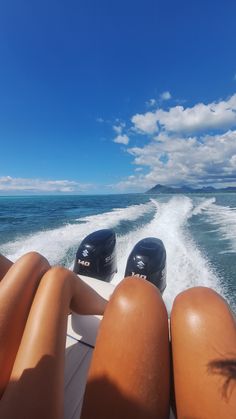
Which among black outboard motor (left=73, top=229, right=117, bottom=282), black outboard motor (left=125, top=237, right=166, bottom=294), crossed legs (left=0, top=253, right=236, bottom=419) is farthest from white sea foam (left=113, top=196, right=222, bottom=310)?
crossed legs (left=0, top=253, right=236, bottom=419)

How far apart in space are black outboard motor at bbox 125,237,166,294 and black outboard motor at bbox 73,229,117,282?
0.93 feet

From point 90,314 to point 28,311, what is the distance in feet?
1.51

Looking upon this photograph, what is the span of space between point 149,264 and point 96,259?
0.59 meters

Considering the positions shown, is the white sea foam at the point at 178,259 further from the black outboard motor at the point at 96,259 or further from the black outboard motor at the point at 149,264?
the black outboard motor at the point at 149,264

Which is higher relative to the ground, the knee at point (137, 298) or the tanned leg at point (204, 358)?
the knee at point (137, 298)

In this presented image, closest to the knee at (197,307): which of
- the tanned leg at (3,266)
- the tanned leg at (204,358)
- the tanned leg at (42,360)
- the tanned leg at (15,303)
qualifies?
the tanned leg at (204,358)

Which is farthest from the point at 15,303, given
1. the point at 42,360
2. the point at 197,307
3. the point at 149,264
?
the point at 149,264

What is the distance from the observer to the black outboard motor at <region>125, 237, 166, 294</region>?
2.38 m

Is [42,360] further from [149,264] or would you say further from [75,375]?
[149,264]

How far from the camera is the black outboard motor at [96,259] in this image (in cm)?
256

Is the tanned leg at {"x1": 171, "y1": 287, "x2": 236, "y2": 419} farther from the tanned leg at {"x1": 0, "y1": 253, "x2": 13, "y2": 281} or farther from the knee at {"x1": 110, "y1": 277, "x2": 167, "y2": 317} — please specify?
the tanned leg at {"x1": 0, "y1": 253, "x2": 13, "y2": 281}

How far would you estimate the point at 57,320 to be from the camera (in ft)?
2.79

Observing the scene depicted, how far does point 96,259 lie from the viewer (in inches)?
101

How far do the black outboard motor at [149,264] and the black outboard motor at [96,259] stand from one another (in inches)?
11.1
